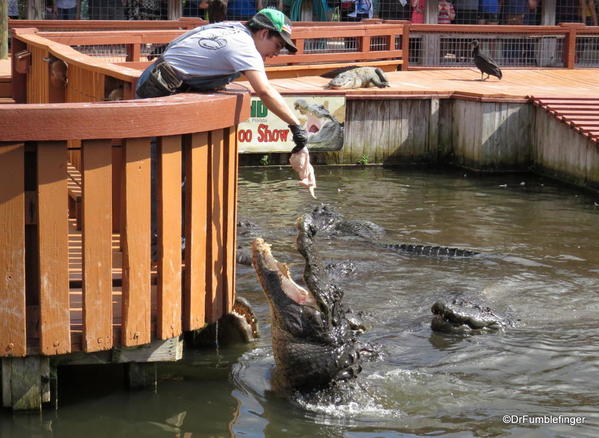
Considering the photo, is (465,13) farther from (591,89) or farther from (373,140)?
(373,140)

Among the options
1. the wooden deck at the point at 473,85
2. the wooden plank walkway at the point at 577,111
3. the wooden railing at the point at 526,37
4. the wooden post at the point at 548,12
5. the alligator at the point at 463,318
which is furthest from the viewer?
the wooden post at the point at 548,12

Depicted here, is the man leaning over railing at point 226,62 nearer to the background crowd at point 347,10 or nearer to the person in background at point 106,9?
the background crowd at point 347,10

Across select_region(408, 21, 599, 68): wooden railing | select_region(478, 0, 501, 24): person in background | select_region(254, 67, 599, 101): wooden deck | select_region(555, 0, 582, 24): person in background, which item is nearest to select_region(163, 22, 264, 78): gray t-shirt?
select_region(254, 67, 599, 101): wooden deck

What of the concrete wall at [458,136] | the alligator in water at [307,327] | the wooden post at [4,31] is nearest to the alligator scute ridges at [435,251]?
the alligator in water at [307,327]

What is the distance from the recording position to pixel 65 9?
18766 millimetres

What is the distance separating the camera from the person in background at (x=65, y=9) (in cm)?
1847

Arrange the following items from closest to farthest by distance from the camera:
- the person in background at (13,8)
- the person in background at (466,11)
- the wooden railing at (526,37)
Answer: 1. the wooden railing at (526,37)
2. the person in background at (13,8)
3. the person in background at (466,11)

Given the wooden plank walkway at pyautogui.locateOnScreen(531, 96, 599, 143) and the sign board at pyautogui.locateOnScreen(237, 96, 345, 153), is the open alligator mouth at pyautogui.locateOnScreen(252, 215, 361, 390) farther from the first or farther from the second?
the sign board at pyautogui.locateOnScreen(237, 96, 345, 153)

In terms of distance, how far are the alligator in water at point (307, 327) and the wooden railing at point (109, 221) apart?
314 mm

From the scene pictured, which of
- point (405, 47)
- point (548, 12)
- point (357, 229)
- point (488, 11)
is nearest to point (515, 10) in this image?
point (548, 12)

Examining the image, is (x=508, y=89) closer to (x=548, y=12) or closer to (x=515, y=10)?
(x=515, y=10)

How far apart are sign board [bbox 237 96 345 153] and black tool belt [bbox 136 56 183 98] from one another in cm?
794

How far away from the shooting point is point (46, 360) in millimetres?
4879

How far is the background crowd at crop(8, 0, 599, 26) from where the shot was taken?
1870 cm
